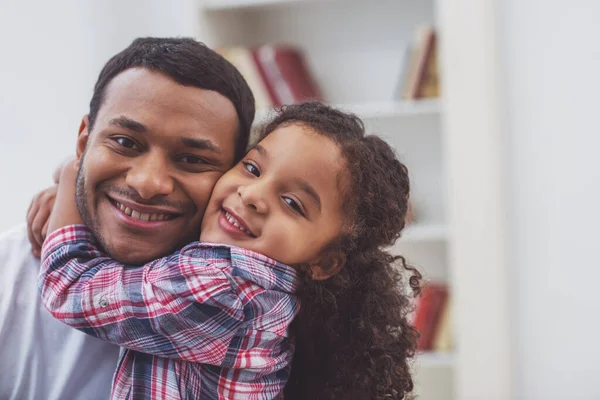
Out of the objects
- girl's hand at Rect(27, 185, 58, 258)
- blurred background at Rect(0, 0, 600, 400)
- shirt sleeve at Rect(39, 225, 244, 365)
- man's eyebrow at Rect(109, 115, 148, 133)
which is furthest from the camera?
blurred background at Rect(0, 0, 600, 400)

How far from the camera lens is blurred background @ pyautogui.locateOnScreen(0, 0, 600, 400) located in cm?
284

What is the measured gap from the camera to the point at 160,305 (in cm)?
120

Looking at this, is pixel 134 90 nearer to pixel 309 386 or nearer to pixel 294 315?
pixel 294 315

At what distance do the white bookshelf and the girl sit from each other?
67.6 inches

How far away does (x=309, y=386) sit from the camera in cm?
139

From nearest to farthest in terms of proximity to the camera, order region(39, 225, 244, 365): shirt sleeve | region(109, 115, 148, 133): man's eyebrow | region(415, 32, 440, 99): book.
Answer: region(39, 225, 244, 365): shirt sleeve → region(109, 115, 148, 133): man's eyebrow → region(415, 32, 440, 99): book

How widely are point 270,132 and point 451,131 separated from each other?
153 centimetres

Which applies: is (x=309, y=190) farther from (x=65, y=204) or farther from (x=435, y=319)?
(x=435, y=319)

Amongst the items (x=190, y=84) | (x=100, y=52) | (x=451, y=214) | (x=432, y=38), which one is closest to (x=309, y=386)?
(x=190, y=84)

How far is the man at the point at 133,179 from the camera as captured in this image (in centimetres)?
133

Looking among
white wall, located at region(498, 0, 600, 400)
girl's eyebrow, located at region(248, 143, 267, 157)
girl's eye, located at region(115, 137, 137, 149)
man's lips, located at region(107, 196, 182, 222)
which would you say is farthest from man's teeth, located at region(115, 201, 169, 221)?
Result: white wall, located at region(498, 0, 600, 400)

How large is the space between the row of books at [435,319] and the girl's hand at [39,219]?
1.82m

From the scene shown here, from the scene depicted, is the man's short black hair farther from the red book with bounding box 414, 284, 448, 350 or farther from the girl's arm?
the red book with bounding box 414, 284, 448, 350

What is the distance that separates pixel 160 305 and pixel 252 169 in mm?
303
